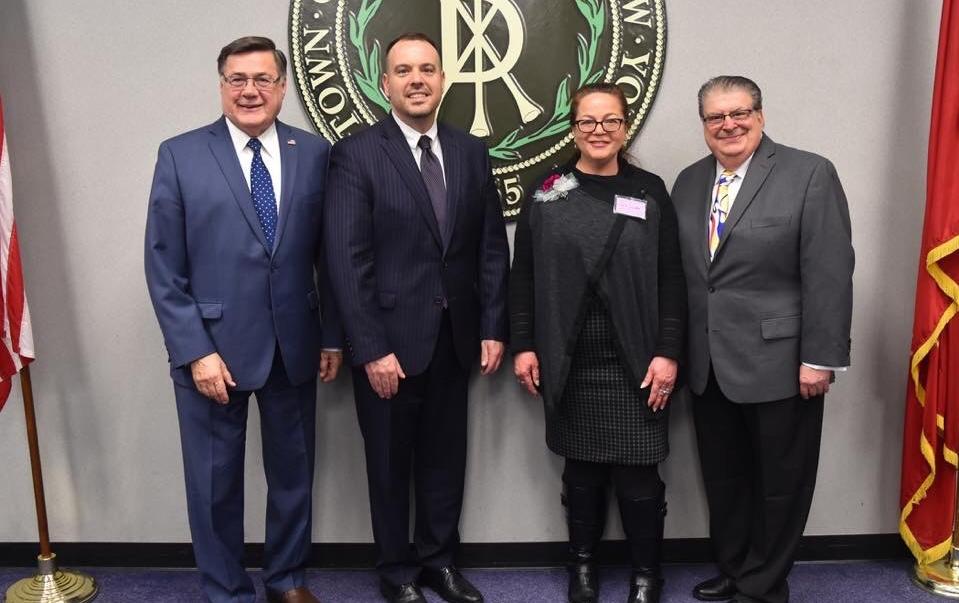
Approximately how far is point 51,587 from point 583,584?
5.59 ft

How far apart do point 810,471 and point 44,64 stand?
2666mm

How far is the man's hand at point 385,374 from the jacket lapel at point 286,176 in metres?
0.43

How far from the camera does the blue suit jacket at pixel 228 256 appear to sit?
2201 millimetres

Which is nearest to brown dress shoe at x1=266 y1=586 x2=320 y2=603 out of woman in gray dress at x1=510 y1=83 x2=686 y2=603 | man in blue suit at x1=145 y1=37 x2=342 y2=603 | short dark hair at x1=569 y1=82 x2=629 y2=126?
man in blue suit at x1=145 y1=37 x2=342 y2=603

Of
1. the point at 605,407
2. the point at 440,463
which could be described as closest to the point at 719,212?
the point at 605,407

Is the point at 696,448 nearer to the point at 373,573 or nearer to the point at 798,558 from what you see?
the point at 798,558

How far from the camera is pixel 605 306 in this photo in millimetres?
2299

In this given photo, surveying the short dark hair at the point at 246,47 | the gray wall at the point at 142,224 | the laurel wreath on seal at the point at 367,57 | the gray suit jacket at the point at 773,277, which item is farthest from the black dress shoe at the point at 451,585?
the short dark hair at the point at 246,47

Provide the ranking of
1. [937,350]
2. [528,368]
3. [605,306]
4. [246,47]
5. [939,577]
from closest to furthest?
[246,47] → [605,306] → [528,368] → [937,350] → [939,577]

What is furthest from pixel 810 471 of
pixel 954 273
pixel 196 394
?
pixel 196 394

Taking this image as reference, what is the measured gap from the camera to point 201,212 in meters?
2.21

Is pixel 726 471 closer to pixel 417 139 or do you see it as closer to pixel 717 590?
pixel 717 590

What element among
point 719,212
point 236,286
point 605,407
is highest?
point 719,212

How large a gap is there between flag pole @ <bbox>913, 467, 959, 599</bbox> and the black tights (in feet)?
3.17
